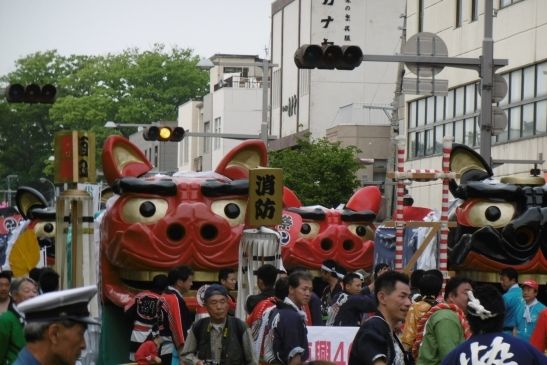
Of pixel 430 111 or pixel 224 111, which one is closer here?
pixel 430 111

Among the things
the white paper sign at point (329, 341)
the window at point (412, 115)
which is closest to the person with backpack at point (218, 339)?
the white paper sign at point (329, 341)

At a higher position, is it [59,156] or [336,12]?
[336,12]

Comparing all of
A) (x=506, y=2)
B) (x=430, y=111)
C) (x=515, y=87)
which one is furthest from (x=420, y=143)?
(x=506, y=2)

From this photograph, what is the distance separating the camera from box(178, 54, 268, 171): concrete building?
84.6 m

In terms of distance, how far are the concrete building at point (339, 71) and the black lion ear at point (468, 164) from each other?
143ft

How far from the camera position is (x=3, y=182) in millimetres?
113500

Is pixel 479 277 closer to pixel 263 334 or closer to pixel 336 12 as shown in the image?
pixel 263 334

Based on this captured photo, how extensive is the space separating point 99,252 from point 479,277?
5.24 metres

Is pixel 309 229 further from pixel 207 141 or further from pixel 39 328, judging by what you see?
pixel 207 141

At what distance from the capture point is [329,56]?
22.3 meters

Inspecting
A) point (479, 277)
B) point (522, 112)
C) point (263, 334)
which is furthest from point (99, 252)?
point (522, 112)

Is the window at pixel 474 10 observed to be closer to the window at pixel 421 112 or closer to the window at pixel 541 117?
the window at pixel 541 117

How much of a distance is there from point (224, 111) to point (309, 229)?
189 ft

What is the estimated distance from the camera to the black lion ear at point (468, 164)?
72.1ft
